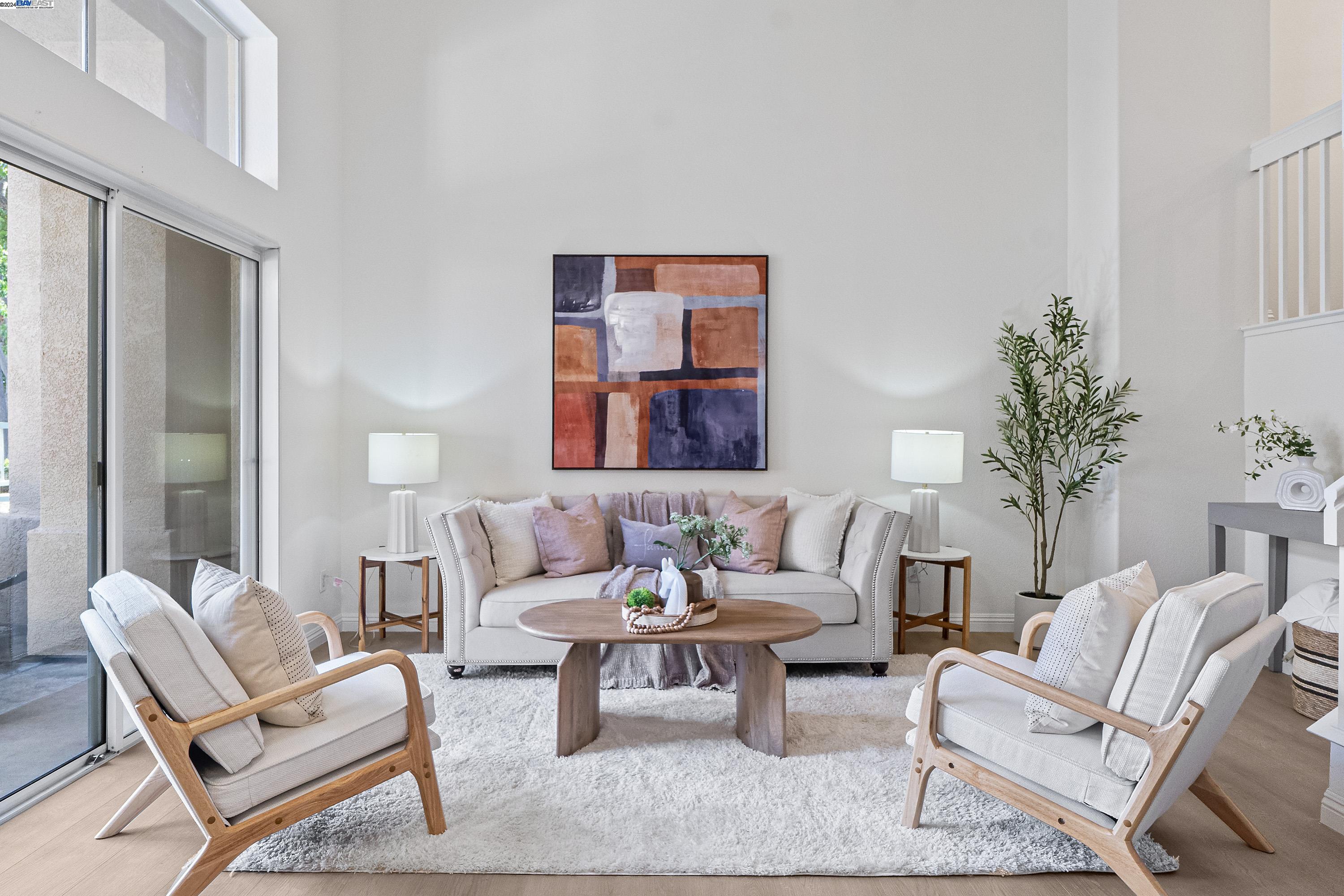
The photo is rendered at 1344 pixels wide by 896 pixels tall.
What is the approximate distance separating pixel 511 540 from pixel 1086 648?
291 centimetres

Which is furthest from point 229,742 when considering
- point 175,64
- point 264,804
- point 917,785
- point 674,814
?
point 175,64

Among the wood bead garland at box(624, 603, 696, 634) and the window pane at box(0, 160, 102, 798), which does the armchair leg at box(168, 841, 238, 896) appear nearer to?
the window pane at box(0, 160, 102, 798)

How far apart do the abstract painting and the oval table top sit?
160 centimetres

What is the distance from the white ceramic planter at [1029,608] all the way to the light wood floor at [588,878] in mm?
1678

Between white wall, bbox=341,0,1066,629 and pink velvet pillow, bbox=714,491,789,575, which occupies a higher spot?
white wall, bbox=341,0,1066,629

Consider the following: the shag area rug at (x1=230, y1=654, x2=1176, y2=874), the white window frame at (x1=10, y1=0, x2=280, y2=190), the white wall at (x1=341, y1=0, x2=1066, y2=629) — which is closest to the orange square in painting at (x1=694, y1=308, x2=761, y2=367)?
the white wall at (x1=341, y1=0, x2=1066, y2=629)

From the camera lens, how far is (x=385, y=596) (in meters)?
4.56

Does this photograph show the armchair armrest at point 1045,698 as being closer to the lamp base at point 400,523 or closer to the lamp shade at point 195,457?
the lamp base at point 400,523

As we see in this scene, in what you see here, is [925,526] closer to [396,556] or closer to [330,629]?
[396,556]

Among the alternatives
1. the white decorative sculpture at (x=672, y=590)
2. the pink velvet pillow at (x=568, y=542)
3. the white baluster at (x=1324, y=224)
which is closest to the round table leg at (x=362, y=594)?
the pink velvet pillow at (x=568, y=542)

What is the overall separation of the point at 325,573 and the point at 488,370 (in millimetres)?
1626

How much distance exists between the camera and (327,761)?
6.81ft

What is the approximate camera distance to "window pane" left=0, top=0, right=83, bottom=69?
97.6 inches

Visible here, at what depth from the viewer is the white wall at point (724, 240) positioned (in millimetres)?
4828
